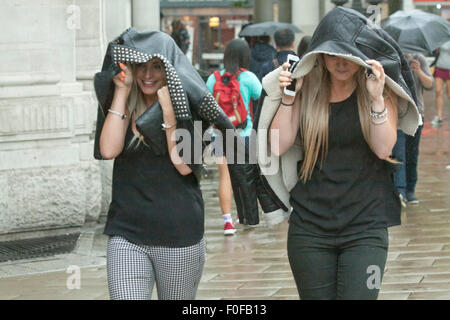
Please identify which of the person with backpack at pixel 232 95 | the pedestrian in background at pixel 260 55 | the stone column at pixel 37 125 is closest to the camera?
the stone column at pixel 37 125

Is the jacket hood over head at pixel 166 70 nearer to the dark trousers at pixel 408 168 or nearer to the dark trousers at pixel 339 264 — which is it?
the dark trousers at pixel 339 264

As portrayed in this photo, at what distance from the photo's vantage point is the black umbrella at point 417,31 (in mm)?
11500

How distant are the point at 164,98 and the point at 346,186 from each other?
92 centimetres

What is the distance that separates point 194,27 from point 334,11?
41.3m

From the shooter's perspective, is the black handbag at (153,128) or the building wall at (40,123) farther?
the building wall at (40,123)

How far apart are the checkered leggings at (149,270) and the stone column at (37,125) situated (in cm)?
446

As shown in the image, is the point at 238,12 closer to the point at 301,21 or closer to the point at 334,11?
the point at 301,21

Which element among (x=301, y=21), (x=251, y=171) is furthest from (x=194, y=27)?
(x=251, y=171)

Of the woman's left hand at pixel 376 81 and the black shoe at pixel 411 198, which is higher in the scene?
the woman's left hand at pixel 376 81

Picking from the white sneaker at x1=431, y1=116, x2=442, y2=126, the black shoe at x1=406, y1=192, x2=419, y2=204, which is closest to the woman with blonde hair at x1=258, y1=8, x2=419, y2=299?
the black shoe at x1=406, y1=192, x2=419, y2=204

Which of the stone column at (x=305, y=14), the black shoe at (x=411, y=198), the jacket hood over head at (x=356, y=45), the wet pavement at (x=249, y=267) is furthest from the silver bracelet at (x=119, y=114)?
the stone column at (x=305, y=14)

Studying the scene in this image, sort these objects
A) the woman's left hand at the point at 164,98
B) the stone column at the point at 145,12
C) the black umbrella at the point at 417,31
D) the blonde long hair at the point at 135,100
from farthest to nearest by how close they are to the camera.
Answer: the stone column at the point at 145,12, the black umbrella at the point at 417,31, the blonde long hair at the point at 135,100, the woman's left hand at the point at 164,98

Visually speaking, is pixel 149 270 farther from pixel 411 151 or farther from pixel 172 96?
pixel 411 151

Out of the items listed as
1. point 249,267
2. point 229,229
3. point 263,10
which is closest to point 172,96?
point 249,267
